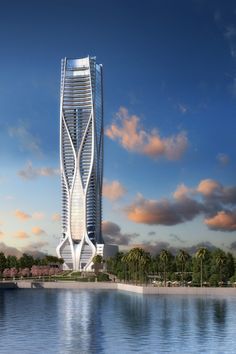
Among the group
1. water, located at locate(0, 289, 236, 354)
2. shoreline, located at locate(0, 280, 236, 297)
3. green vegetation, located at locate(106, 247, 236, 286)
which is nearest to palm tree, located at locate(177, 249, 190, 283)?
green vegetation, located at locate(106, 247, 236, 286)

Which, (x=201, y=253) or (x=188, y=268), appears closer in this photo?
(x=201, y=253)

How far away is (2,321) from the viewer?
70.9 m

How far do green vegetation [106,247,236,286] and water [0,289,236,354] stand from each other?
36756mm

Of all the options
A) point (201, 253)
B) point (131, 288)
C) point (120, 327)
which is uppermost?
point (201, 253)

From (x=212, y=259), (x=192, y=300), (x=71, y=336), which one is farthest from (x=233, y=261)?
(x=71, y=336)

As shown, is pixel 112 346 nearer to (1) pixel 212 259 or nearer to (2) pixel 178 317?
(2) pixel 178 317

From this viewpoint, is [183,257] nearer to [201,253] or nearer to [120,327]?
[201,253]

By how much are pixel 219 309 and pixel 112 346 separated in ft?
115

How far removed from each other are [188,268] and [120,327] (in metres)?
94.1

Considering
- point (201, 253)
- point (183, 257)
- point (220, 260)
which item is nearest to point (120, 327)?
point (220, 260)

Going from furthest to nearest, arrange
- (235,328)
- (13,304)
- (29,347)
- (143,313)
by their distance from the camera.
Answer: (13,304) → (143,313) → (235,328) → (29,347)

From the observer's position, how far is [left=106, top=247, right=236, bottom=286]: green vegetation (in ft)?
441

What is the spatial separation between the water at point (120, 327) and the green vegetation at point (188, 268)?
3676 cm

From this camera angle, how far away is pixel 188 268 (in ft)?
514
